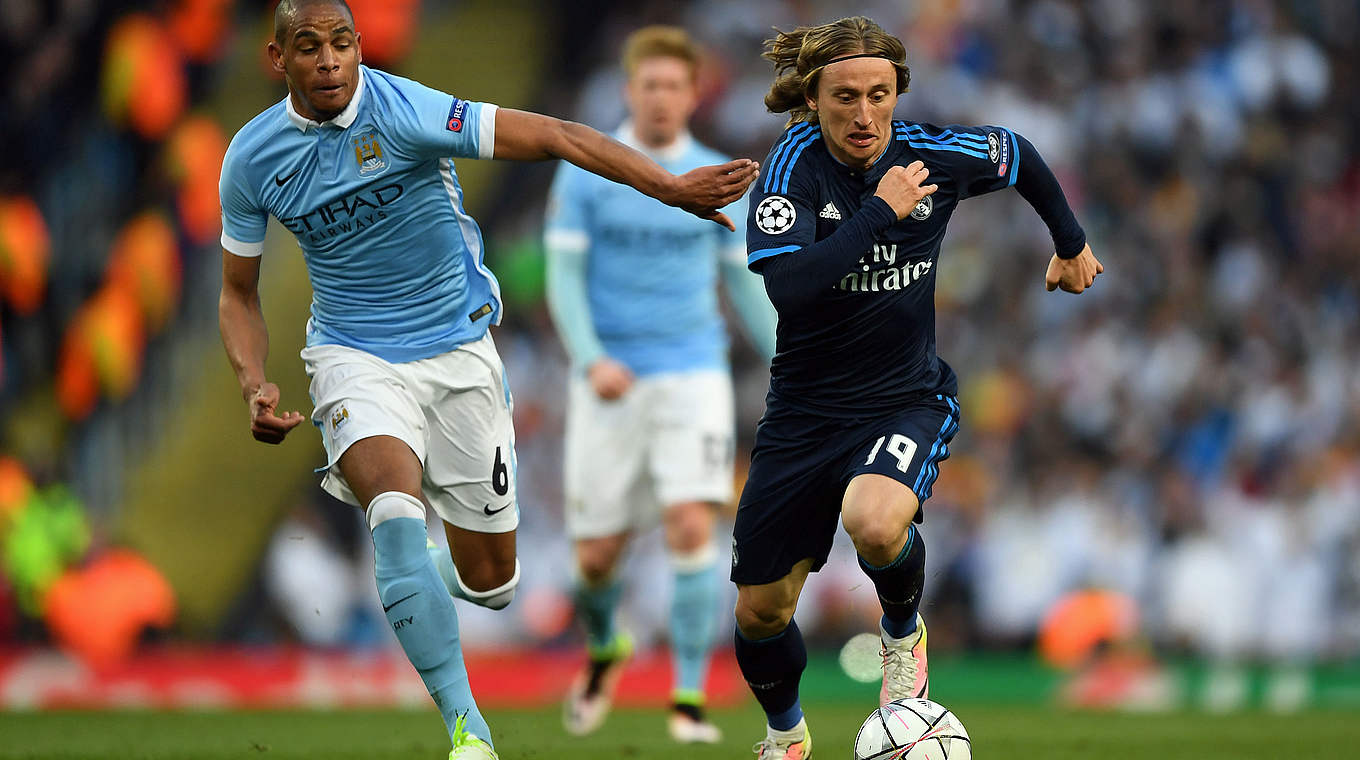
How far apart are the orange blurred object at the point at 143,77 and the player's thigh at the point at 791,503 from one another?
34.7 feet

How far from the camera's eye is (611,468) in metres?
8.63

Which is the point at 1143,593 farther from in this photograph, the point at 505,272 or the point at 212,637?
the point at 212,637

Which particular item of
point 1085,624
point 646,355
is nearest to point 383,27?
point 646,355

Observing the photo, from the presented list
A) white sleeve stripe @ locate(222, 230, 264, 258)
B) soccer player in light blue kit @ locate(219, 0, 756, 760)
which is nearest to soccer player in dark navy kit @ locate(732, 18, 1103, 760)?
soccer player in light blue kit @ locate(219, 0, 756, 760)

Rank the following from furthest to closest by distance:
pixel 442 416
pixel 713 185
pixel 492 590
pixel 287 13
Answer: pixel 492 590
pixel 442 416
pixel 287 13
pixel 713 185

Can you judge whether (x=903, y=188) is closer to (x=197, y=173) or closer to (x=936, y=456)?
(x=936, y=456)

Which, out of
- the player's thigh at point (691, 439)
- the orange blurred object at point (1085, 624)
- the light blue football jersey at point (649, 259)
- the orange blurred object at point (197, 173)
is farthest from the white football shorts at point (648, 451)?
the orange blurred object at point (197, 173)

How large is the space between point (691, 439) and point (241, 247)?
312cm

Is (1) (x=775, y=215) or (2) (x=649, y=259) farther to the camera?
(2) (x=649, y=259)

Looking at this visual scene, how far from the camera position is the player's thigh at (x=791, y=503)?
5.76m

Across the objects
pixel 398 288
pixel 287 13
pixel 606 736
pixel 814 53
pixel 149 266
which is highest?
pixel 287 13

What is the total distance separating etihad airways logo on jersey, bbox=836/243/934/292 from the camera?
5656mm

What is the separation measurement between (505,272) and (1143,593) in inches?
263

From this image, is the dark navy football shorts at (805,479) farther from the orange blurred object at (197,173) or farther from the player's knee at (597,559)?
the orange blurred object at (197,173)
